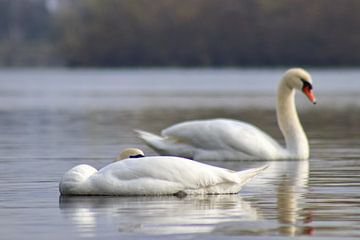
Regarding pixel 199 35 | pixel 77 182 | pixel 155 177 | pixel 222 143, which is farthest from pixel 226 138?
pixel 199 35

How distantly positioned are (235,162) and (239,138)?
1.07ft

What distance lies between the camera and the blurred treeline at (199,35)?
90.4 metres

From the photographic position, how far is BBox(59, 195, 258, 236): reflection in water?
9.49 m

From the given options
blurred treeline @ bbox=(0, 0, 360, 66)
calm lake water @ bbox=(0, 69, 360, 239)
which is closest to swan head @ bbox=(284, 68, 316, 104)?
calm lake water @ bbox=(0, 69, 360, 239)

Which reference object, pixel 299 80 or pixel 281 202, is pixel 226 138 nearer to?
pixel 299 80

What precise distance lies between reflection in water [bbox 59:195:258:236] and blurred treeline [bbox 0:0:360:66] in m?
→ 75.0

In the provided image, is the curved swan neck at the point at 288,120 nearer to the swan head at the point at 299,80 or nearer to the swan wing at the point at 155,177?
the swan head at the point at 299,80

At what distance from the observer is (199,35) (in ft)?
320

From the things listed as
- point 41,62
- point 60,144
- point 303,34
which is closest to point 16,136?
point 60,144

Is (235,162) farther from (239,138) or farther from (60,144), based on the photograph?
(60,144)

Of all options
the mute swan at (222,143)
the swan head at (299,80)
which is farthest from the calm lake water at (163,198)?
the swan head at (299,80)

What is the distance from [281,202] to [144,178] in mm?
1194

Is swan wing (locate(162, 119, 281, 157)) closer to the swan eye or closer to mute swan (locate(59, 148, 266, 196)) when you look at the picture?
the swan eye

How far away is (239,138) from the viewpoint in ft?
53.5
